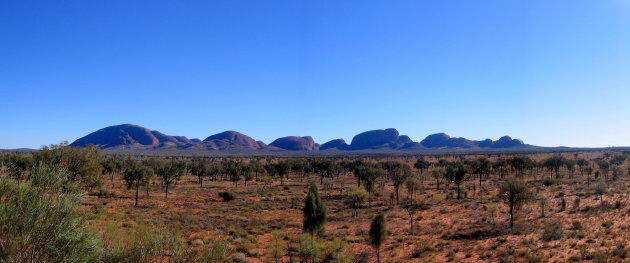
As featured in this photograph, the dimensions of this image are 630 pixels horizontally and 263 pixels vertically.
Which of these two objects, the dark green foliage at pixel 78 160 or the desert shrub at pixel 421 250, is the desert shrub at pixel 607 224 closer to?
the desert shrub at pixel 421 250

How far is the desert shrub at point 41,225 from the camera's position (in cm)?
681

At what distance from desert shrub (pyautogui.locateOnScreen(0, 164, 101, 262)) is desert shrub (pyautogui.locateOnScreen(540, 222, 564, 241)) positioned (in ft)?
82.9

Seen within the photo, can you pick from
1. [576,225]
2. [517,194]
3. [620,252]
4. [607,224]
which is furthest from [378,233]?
[607,224]

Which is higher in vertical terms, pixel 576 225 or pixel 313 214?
pixel 313 214

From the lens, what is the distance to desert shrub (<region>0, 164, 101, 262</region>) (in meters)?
6.81

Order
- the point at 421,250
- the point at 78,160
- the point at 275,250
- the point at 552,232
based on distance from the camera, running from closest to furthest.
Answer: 1. the point at 275,250
2. the point at 421,250
3. the point at 552,232
4. the point at 78,160

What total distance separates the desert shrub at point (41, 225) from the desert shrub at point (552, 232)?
82.9ft

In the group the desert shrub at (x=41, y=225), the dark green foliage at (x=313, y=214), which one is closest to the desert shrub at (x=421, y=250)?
the dark green foliage at (x=313, y=214)

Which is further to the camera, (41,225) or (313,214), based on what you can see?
(313,214)

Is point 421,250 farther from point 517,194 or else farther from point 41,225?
point 41,225

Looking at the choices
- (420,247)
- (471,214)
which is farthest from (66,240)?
(471,214)

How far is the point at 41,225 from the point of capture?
7.23 m

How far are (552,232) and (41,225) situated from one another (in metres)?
27.6

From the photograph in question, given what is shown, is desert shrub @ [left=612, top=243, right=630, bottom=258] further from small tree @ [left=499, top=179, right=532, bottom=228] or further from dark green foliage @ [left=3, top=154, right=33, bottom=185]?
dark green foliage @ [left=3, top=154, right=33, bottom=185]
